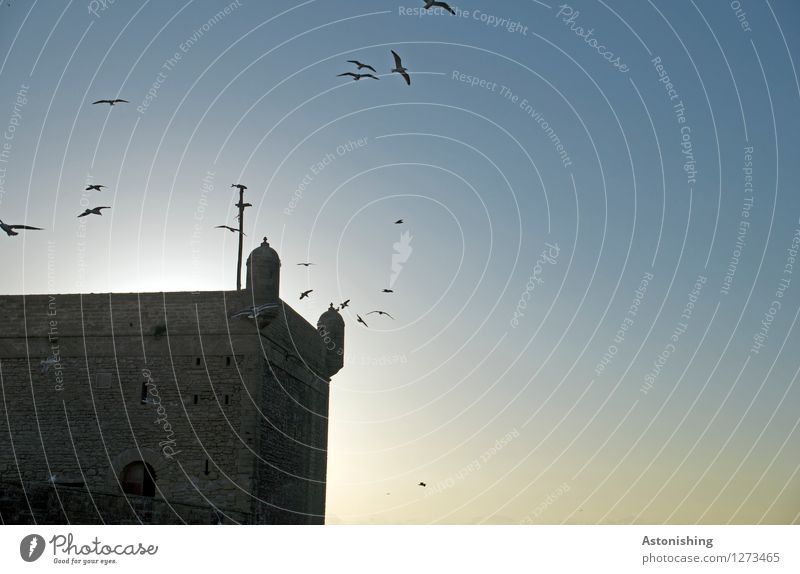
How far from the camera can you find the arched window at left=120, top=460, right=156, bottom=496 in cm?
2775

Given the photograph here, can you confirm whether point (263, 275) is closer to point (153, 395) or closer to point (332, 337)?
point (153, 395)

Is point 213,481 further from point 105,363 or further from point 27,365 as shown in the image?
point 27,365

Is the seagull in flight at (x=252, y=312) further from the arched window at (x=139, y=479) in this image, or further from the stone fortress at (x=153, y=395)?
the arched window at (x=139, y=479)

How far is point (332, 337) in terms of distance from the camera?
118 feet

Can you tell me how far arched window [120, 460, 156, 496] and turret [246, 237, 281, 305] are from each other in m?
5.38

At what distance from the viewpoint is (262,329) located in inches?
1130

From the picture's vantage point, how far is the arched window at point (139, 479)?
91.0 ft

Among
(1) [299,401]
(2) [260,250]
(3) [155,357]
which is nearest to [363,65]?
(2) [260,250]

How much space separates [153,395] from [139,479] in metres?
2.30
